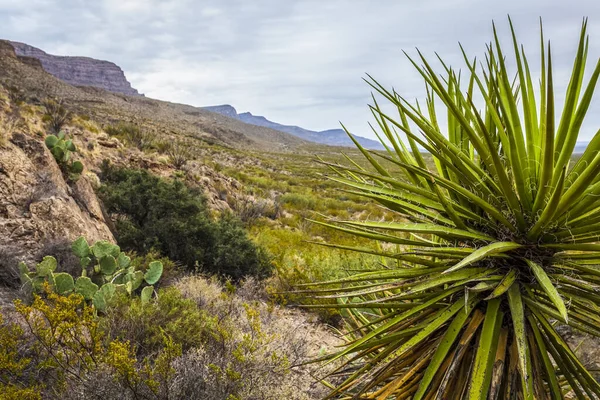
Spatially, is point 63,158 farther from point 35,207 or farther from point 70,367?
point 70,367

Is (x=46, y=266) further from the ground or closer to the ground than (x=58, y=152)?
closer to the ground

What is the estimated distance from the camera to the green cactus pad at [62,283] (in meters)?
3.84

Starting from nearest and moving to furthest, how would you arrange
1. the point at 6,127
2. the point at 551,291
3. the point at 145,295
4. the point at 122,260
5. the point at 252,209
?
the point at 551,291 < the point at 145,295 < the point at 122,260 < the point at 6,127 < the point at 252,209

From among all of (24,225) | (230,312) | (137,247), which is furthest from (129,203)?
(230,312)

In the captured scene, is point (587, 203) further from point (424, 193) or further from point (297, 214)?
point (297, 214)

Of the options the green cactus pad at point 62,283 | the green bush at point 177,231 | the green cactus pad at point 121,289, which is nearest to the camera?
the green cactus pad at point 62,283

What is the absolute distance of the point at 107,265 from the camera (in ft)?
Result: 14.8

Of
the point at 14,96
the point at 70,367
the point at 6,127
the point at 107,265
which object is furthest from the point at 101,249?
the point at 14,96

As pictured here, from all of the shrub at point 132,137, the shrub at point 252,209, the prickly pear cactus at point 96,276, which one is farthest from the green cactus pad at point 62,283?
the shrub at point 132,137

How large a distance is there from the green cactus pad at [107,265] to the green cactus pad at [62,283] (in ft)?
1.99

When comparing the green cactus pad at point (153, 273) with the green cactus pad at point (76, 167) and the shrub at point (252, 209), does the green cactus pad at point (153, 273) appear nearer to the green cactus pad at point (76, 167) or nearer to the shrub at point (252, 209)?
the green cactus pad at point (76, 167)

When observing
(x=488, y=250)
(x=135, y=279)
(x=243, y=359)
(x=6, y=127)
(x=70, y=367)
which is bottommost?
(x=70, y=367)

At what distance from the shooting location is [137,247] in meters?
6.34

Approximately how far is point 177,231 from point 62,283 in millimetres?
2773
